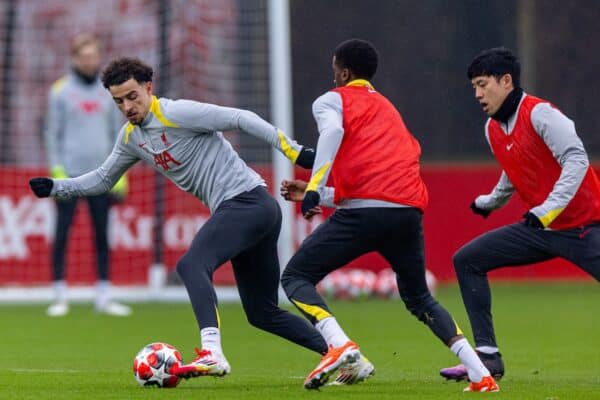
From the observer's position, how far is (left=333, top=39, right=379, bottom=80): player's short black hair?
25.2 ft

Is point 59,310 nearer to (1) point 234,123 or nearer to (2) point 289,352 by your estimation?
(2) point 289,352

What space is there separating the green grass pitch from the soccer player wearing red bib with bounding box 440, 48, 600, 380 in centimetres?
56

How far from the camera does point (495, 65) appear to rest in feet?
25.8

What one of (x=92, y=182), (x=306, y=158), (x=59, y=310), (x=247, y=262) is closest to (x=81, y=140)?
(x=59, y=310)

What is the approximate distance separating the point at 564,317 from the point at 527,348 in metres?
2.80

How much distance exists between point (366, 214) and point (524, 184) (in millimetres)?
1035

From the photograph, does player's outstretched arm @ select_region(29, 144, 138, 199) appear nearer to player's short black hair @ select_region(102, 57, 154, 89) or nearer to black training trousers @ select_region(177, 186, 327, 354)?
player's short black hair @ select_region(102, 57, 154, 89)

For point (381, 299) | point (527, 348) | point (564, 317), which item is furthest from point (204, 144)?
point (381, 299)

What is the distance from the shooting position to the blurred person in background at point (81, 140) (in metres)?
13.5

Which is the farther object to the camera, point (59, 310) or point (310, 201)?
point (59, 310)

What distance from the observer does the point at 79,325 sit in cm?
1230

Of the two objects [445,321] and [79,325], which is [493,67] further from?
[79,325]

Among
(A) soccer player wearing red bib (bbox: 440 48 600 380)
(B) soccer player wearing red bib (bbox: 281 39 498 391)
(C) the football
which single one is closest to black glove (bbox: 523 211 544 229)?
(A) soccer player wearing red bib (bbox: 440 48 600 380)

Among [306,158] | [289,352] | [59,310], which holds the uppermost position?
[306,158]
